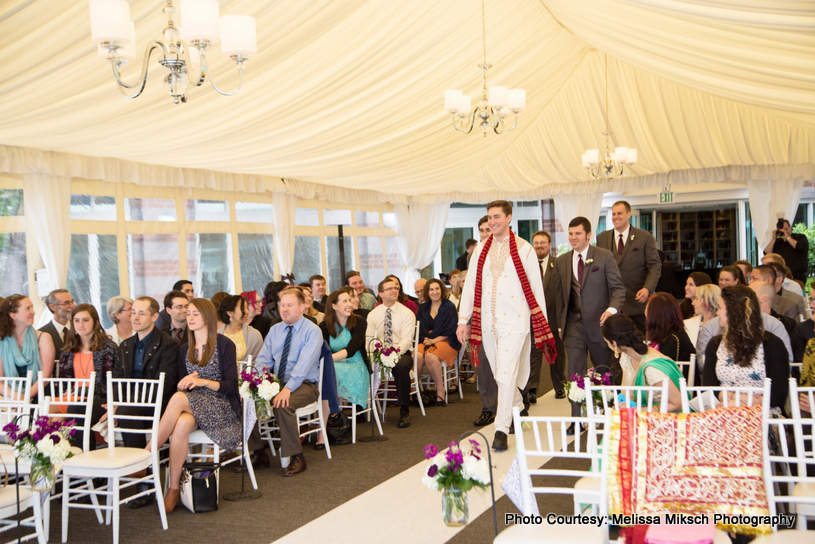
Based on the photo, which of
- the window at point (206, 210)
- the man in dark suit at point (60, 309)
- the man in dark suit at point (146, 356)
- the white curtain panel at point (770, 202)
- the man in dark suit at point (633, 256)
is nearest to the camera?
the man in dark suit at point (146, 356)

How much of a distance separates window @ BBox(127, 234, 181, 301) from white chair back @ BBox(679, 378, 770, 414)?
6.45 meters

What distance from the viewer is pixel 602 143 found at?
9.54 meters

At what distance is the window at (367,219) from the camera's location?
1253 centimetres

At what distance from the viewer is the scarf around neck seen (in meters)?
4.84

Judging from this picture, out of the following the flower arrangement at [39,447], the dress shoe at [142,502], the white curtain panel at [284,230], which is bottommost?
the dress shoe at [142,502]

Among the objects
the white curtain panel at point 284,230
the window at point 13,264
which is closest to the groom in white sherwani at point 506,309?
the window at point 13,264

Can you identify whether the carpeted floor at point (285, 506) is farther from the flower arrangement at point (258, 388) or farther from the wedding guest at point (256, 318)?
the wedding guest at point (256, 318)

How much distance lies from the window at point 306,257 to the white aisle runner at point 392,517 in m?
6.75

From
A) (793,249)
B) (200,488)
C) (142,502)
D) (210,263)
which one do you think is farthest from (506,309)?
(793,249)

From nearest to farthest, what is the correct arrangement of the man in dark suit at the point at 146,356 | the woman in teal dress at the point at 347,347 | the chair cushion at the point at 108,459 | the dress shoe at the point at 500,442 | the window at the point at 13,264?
the chair cushion at the point at 108,459 < the man in dark suit at the point at 146,356 < the dress shoe at the point at 500,442 < the woman in teal dress at the point at 347,347 < the window at the point at 13,264

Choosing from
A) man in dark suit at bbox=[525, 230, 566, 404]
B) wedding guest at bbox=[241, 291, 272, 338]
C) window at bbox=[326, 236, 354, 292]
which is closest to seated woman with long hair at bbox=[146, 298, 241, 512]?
wedding guest at bbox=[241, 291, 272, 338]

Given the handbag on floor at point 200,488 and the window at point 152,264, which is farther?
the window at point 152,264

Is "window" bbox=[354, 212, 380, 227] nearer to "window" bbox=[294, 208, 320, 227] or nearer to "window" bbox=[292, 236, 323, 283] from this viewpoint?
"window" bbox=[294, 208, 320, 227]

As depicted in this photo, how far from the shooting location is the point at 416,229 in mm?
13359
